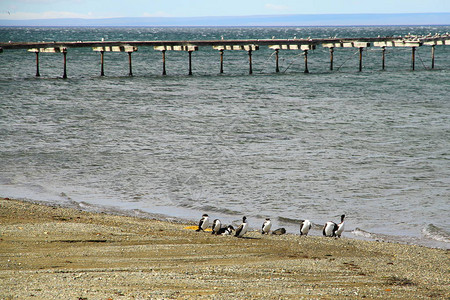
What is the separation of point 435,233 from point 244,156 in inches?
329

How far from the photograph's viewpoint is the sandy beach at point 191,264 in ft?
22.7

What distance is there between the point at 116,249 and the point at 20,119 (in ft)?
68.1

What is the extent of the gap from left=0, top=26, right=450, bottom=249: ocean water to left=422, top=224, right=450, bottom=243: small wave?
0.04 m

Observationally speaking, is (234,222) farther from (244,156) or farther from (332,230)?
(244,156)

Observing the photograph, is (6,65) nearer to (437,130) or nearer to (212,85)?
(212,85)

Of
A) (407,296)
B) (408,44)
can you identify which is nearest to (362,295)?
(407,296)

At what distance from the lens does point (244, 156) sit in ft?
62.3

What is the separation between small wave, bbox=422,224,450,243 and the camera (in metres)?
11.1

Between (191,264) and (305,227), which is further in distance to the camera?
(305,227)

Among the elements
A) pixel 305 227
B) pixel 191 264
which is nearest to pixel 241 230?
pixel 305 227

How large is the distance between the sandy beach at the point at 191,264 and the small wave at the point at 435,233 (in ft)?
3.88

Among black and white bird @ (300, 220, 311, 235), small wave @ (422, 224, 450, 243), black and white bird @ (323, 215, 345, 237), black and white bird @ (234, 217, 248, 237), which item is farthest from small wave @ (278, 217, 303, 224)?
small wave @ (422, 224, 450, 243)

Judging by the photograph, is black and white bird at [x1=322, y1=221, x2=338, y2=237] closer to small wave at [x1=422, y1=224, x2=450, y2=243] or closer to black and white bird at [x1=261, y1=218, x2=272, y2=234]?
black and white bird at [x1=261, y1=218, x2=272, y2=234]

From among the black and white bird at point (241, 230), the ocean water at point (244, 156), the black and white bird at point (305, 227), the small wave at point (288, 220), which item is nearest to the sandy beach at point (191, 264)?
the black and white bird at point (241, 230)
